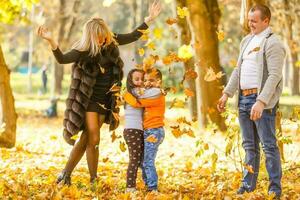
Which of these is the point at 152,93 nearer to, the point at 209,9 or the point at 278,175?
the point at 278,175

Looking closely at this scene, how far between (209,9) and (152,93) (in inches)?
307

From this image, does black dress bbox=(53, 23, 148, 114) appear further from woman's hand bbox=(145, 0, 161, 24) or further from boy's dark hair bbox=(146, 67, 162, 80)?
boy's dark hair bbox=(146, 67, 162, 80)

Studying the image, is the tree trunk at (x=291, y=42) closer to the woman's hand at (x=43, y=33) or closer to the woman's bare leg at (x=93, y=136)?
the woman's bare leg at (x=93, y=136)

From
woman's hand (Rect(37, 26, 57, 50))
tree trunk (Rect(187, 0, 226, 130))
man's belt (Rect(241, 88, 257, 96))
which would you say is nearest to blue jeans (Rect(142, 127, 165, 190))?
man's belt (Rect(241, 88, 257, 96))

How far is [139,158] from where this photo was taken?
23.3 ft

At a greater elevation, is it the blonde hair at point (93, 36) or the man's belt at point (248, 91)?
the blonde hair at point (93, 36)

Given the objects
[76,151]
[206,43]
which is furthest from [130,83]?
[206,43]

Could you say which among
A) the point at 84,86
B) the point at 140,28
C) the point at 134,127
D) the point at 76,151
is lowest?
the point at 76,151

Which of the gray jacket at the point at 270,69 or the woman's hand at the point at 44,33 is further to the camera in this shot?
the woman's hand at the point at 44,33

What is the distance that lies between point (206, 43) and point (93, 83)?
700 cm

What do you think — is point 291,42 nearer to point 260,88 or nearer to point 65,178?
point 65,178

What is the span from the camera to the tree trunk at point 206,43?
13.9 metres

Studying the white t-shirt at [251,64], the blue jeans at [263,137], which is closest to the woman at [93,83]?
the white t-shirt at [251,64]

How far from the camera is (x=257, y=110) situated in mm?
6027
